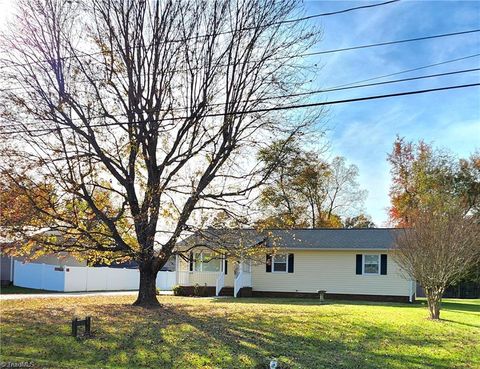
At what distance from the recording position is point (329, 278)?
27172 mm

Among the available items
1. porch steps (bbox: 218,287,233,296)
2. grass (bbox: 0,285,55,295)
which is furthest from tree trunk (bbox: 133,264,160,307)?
grass (bbox: 0,285,55,295)

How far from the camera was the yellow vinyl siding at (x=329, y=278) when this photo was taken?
26.1m

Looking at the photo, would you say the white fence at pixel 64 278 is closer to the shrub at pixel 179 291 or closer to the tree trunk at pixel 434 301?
the shrub at pixel 179 291

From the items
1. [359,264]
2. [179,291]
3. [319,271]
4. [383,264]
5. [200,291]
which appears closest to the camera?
[383,264]

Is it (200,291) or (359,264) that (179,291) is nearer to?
(200,291)

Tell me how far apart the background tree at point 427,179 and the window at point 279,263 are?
18.1 meters

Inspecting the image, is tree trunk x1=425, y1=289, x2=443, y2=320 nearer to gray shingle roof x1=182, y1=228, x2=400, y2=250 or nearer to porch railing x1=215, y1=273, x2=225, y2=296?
gray shingle roof x1=182, y1=228, x2=400, y2=250

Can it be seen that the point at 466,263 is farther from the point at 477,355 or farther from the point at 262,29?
the point at 262,29

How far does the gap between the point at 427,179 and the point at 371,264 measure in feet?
64.3

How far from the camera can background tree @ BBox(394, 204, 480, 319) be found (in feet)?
52.8

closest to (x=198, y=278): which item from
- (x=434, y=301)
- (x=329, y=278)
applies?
(x=329, y=278)

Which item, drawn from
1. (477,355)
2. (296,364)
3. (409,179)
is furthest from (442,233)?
(409,179)

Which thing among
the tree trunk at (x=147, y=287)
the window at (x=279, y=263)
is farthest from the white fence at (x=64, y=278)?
the tree trunk at (x=147, y=287)

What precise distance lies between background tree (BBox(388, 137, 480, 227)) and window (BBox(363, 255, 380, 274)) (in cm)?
1677
